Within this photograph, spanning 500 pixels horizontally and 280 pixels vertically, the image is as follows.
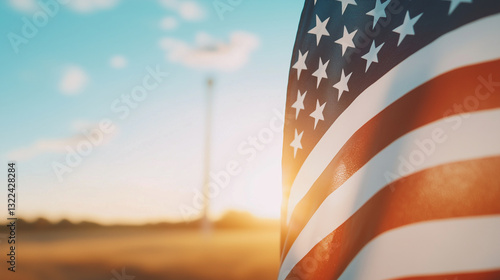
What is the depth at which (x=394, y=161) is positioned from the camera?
2125 millimetres

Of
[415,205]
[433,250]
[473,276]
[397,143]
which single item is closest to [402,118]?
[397,143]

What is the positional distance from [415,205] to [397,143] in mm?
303

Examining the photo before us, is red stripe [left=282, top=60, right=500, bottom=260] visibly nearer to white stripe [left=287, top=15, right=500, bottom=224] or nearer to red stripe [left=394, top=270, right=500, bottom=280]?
white stripe [left=287, top=15, right=500, bottom=224]

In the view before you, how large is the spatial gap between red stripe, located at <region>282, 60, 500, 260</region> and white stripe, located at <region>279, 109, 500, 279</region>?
3 centimetres

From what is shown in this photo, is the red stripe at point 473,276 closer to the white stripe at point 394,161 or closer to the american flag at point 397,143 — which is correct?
the american flag at point 397,143

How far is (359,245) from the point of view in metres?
2.22

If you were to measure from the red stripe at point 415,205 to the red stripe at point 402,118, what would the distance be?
0.72ft

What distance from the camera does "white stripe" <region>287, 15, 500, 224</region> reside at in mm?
1836

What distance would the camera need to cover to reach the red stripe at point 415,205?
5.90 feet

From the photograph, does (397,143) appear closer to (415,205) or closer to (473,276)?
(415,205)

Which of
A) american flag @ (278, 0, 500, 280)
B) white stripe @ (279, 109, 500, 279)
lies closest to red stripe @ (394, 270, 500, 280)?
american flag @ (278, 0, 500, 280)

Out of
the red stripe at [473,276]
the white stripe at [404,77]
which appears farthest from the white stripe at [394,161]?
the red stripe at [473,276]

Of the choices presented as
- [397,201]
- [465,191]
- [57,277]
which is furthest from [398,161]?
[57,277]

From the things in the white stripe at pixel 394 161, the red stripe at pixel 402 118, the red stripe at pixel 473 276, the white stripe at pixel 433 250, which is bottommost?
the red stripe at pixel 473 276
